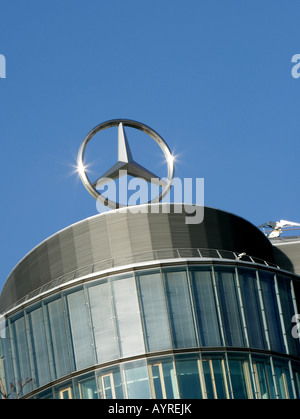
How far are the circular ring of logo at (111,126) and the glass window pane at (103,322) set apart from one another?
6.49 metres

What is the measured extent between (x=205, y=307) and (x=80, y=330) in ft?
26.9

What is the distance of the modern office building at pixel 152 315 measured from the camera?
57.8 metres

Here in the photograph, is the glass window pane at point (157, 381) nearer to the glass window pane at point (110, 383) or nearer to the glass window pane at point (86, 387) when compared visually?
the glass window pane at point (110, 383)

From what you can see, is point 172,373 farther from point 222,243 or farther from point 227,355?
point 222,243

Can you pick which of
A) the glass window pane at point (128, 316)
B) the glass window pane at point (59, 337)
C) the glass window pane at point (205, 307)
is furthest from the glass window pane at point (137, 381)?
the glass window pane at point (59, 337)

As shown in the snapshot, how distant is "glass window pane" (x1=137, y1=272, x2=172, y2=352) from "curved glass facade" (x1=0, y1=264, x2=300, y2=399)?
63 mm

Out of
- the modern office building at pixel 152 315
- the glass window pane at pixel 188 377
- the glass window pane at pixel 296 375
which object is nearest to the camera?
the glass window pane at pixel 188 377

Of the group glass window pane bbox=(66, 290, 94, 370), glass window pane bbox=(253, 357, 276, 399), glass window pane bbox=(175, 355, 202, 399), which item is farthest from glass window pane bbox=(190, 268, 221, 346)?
glass window pane bbox=(66, 290, 94, 370)

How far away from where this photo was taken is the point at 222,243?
2484 inches

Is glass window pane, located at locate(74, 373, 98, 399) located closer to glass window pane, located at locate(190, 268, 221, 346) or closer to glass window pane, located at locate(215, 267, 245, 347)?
glass window pane, located at locate(190, 268, 221, 346)

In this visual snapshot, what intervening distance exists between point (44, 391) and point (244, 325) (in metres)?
13.6

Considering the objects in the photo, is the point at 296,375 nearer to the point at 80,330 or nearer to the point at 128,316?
the point at 128,316
